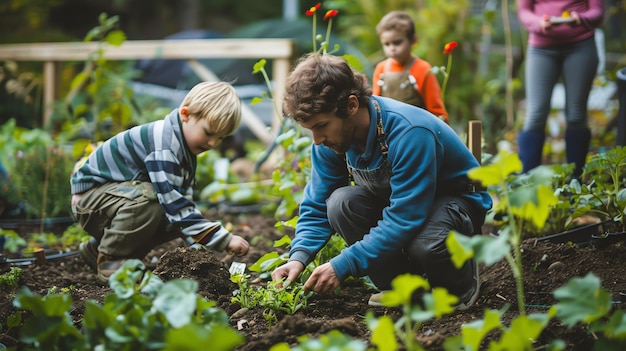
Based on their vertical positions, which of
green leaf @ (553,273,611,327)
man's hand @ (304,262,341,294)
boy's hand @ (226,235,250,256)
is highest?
green leaf @ (553,273,611,327)

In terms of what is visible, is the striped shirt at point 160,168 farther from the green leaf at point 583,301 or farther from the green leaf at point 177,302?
the green leaf at point 583,301

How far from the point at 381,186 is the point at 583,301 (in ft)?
3.21

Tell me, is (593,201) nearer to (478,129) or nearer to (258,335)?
(478,129)

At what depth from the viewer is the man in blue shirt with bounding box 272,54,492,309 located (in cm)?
214

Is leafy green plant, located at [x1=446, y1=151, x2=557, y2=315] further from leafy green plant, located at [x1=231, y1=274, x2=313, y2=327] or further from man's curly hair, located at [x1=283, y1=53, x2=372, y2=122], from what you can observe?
leafy green plant, located at [x1=231, y1=274, x2=313, y2=327]

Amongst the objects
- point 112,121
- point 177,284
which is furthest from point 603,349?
point 112,121

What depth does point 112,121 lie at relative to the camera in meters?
5.09

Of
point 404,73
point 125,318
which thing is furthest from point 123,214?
point 404,73

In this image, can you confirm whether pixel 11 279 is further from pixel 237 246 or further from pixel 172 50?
pixel 172 50

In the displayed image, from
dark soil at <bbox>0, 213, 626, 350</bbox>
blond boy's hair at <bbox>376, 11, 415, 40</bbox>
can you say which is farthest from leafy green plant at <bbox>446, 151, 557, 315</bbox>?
blond boy's hair at <bbox>376, 11, 415, 40</bbox>

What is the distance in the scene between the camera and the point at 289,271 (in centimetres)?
231

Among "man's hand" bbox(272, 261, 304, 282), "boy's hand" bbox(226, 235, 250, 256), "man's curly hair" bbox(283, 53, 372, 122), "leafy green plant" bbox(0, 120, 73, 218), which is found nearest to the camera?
"man's curly hair" bbox(283, 53, 372, 122)

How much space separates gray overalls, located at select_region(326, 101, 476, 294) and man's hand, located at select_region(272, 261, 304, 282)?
0.21 meters

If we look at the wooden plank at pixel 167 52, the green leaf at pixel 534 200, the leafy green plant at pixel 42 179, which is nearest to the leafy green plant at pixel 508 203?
the green leaf at pixel 534 200
